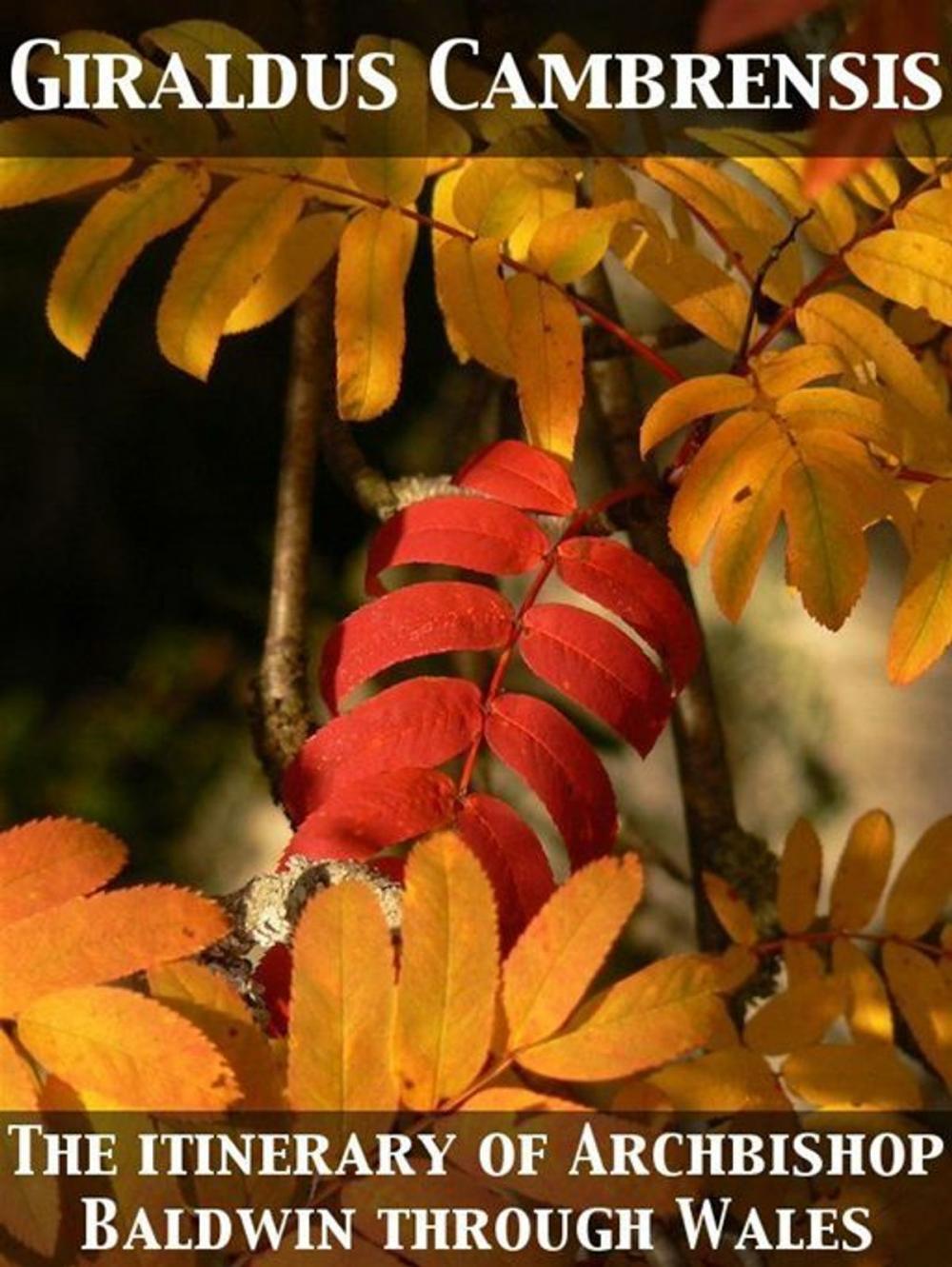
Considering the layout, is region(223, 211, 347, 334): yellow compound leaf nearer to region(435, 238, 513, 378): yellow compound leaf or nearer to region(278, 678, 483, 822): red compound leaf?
region(435, 238, 513, 378): yellow compound leaf

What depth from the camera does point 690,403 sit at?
66cm

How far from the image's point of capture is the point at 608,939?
0.56m

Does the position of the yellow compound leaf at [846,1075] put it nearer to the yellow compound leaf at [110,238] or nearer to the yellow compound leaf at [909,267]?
the yellow compound leaf at [909,267]

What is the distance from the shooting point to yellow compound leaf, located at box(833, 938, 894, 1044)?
2.60ft

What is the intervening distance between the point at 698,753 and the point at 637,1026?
0.46 meters

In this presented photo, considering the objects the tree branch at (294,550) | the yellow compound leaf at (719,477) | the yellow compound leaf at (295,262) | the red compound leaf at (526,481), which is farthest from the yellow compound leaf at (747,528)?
the tree branch at (294,550)

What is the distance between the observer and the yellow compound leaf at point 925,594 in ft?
2.16

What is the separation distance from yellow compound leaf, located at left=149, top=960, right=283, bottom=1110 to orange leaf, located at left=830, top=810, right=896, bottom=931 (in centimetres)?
37

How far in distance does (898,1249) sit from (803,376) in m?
0.39

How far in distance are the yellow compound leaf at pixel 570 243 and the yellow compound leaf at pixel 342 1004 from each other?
0.31 meters

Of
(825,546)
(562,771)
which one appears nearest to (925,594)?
(825,546)

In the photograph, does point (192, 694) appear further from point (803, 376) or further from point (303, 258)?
point (803, 376)

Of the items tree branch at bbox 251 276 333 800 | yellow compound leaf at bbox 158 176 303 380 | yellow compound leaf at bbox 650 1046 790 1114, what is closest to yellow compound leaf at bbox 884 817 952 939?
yellow compound leaf at bbox 650 1046 790 1114

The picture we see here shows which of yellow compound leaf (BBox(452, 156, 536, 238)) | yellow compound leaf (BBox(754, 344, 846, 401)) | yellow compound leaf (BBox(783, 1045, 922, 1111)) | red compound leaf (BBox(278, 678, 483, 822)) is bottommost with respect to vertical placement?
yellow compound leaf (BBox(783, 1045, 922, 1111))
